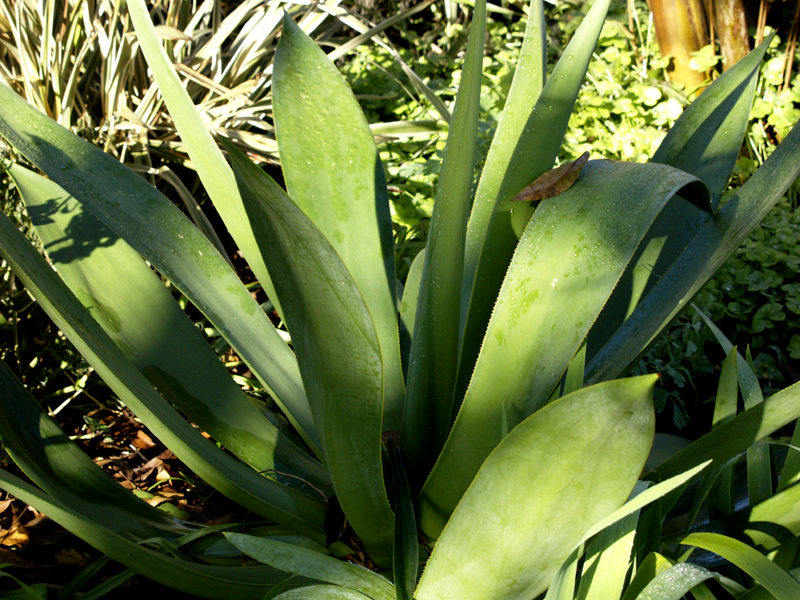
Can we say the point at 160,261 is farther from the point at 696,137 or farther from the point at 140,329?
the point at 696,137

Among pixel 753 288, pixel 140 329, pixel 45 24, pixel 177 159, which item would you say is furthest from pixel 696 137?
pixel 45 24

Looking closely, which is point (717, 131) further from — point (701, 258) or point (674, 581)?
point (674, 581)

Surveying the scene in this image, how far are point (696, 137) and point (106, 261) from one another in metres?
1.16

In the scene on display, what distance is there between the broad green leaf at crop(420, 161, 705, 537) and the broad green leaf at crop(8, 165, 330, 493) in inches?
19.8

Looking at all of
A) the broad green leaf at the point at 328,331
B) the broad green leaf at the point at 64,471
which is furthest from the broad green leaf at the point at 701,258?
the broad green leaf at the point at 64,471

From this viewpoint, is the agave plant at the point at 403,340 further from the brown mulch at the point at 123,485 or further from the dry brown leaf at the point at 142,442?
the dry brown leaf at the point at 142,442

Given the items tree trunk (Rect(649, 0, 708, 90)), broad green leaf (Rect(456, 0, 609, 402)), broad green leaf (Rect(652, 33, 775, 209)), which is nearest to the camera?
broad green leaf (Rect(456, 0, 609, 402))

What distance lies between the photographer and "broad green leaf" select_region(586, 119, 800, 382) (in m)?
0.95

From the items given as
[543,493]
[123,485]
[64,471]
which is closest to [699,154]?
[543,493]

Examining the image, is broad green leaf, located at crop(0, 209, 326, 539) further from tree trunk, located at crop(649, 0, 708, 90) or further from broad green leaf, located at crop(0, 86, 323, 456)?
tree trunk, located at crop(649, 0, 708, 90)

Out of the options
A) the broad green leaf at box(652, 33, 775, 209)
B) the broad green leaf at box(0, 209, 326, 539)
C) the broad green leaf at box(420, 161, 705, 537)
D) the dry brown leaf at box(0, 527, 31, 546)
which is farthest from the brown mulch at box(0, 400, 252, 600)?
the broad green leaf at box(652, 33, 775, 209)

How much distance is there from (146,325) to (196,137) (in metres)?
0.37

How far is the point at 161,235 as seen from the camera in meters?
1.09

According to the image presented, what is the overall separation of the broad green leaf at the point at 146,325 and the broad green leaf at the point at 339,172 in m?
0.27
